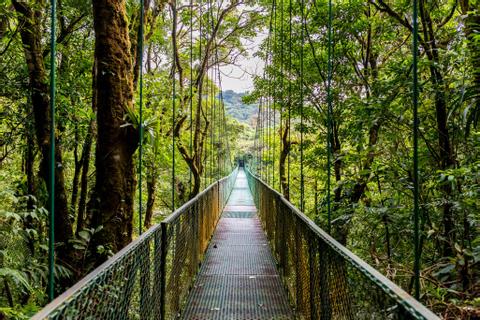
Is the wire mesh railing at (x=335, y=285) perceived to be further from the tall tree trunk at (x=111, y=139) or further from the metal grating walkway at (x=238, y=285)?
the tall tree trunk at (x=111, y=139)

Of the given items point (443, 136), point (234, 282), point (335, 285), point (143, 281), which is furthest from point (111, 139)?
point (443, 136)

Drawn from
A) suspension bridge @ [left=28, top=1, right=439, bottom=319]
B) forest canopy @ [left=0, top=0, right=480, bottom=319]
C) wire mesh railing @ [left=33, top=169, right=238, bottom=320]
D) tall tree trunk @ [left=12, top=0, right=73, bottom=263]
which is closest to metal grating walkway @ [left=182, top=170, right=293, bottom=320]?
suspension bridge @ [left=28, top=1, right=439, bottom=319]

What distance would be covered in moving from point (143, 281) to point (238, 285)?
166cm

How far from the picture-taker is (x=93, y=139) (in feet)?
13.0

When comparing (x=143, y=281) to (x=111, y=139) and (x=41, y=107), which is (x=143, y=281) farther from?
(x=41, y=107)

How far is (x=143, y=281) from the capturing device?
5.55 ft

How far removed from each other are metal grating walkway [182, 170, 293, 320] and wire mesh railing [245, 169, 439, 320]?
208 millimetres

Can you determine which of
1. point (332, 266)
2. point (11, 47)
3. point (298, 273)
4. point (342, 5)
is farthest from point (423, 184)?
point (11, 47)

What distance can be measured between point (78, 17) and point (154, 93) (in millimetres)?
1825

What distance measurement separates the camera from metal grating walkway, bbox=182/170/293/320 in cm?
261

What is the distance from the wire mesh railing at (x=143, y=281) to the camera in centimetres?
99

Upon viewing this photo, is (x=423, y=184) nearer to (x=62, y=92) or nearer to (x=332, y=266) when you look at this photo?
(x=332, y=266)

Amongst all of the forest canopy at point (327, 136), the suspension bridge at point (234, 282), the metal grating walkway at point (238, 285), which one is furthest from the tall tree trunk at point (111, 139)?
the metal grating walkway at point (238, 285)

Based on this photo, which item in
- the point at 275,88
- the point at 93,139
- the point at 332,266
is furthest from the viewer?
the point at 275,88
